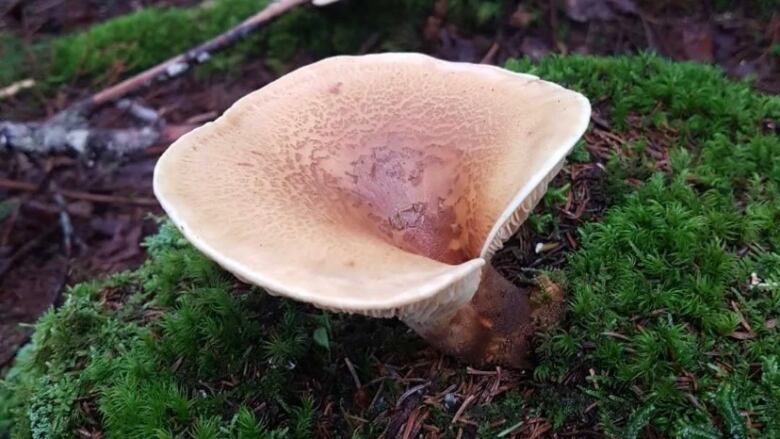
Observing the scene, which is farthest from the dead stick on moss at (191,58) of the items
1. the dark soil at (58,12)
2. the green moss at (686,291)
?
the green moss at (686,291)

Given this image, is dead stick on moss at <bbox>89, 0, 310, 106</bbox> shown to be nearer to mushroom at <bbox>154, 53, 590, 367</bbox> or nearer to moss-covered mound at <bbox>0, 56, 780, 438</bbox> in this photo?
moss-covered mound at <bbox>0, 56, 780, 438</bbox>

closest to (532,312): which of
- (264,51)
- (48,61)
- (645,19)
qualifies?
(645,19)

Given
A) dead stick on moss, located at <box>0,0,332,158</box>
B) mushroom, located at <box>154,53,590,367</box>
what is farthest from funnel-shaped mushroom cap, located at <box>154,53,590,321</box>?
dead stick on moss, located at <box>0,0,332,158</box>

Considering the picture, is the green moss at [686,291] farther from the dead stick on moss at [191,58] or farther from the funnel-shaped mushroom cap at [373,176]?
the dead stick on moss at [191,58]

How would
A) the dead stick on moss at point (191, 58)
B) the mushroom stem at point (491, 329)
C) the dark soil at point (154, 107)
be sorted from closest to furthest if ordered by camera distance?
the mushroom stem at point (491, 329)
the dark soil at point (154, 107)
the dead stick on moss at point (191, 58)

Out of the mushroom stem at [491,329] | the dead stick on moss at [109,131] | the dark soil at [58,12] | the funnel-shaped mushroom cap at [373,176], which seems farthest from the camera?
the dark soil at [58,12]

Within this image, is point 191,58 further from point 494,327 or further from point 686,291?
point 686,291

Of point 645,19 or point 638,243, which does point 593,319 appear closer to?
point 638,243

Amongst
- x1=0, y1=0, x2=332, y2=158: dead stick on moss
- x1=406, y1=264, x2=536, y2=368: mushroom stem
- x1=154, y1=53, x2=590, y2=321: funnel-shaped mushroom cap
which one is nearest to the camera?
x1=154, y1=53, x2=590, y2=321: funnel-shaped mushroom cap
